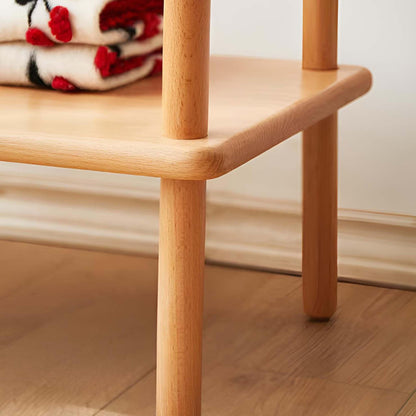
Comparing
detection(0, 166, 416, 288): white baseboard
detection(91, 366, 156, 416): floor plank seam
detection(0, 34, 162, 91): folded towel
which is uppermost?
detection(0, 34, 162, 91): folded towel

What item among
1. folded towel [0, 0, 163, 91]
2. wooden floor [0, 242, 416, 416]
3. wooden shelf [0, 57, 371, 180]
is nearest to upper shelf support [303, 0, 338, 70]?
wooden shelf [0, 57, 371, 180]

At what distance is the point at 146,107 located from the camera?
2.52ft

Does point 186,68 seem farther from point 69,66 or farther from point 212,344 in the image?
point 212,344

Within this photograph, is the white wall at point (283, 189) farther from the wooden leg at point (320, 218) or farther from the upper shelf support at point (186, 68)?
the upper shelf support at point (186, 68)

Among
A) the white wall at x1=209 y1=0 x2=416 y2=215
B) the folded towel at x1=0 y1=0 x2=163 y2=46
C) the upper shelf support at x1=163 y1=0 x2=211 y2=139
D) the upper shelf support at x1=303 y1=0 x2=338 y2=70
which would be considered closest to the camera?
the upper shelf support at x1=163 y1=0 x2=211 y2=139

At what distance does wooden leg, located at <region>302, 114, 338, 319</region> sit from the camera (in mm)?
974

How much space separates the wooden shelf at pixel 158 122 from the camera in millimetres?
622

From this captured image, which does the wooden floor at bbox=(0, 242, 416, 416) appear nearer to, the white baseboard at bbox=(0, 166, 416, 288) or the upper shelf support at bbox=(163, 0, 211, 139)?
the white baseboard at bbox=(0, 166, 416, 288)

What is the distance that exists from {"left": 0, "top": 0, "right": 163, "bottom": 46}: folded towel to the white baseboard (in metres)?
0.40

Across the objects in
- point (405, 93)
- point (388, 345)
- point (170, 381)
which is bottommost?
point (388, 345)

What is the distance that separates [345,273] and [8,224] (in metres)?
0.48

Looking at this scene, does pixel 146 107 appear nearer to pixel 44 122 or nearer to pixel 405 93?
pixel 44 122

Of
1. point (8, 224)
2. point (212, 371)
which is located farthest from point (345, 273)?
point (8, 224)

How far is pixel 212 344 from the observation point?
0.98m
